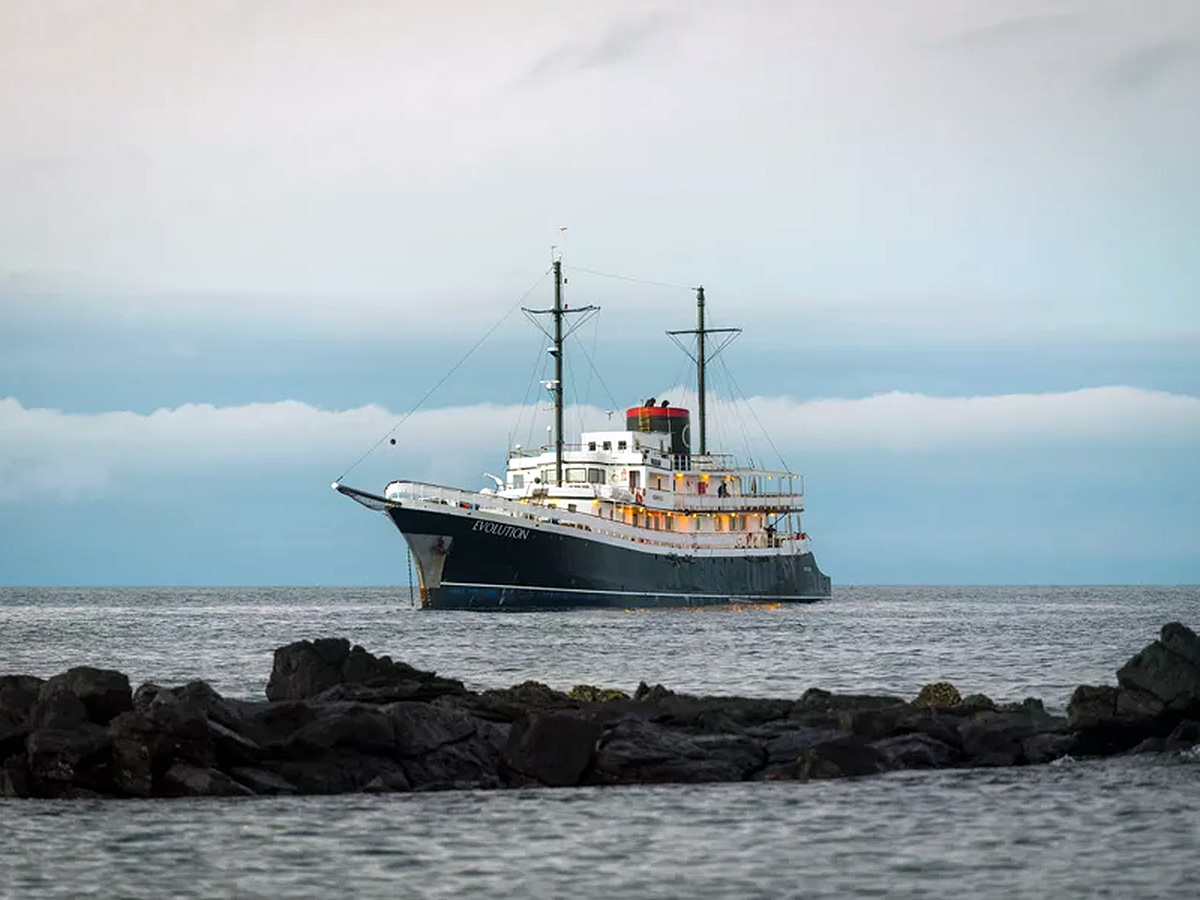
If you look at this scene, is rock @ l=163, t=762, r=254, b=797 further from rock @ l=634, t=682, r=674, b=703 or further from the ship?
the ship

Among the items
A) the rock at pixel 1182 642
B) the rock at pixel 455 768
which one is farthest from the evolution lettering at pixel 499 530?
the rock at pixel 455 768

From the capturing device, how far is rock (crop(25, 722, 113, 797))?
1955cm

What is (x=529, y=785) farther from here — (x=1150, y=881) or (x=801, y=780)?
(x=1150, y=881)

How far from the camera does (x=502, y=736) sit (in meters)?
21.8

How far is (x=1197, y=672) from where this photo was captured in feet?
77.2

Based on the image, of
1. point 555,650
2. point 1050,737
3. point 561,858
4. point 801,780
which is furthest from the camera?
point 555,650

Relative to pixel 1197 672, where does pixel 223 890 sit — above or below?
below

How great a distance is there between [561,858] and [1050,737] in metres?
8.87

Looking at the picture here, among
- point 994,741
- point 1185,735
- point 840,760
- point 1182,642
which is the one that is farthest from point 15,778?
point 1182,642

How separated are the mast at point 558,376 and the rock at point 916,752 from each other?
6145 cm

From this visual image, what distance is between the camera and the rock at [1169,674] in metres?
23.5

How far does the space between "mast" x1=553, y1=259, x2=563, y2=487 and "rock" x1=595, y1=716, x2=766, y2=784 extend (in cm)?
6189

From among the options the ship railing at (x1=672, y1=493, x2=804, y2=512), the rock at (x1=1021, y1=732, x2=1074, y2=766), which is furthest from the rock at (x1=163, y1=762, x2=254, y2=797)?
the ship railing at (x1=672, y1=493, x2=804, y2=512)

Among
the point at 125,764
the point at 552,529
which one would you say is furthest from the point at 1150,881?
the point at 552,529
